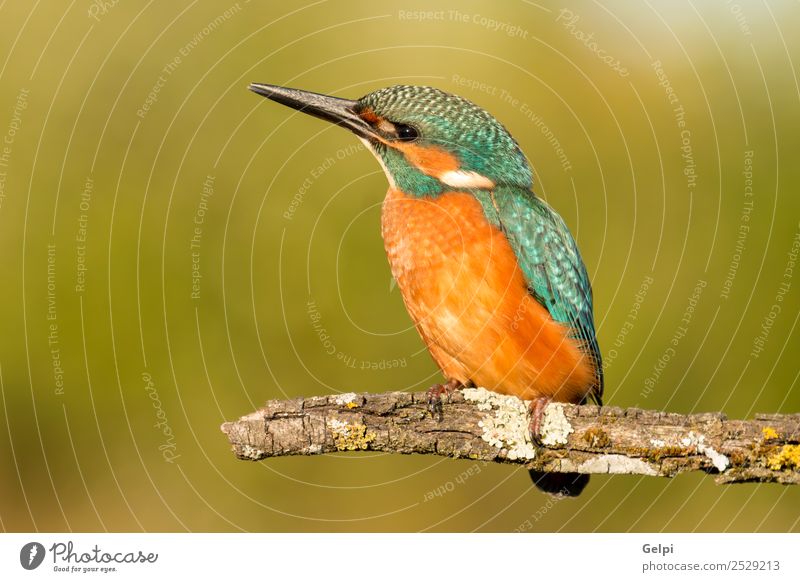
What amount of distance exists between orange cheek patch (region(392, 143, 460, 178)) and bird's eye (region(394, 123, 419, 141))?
35 mm

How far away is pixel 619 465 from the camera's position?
367cm

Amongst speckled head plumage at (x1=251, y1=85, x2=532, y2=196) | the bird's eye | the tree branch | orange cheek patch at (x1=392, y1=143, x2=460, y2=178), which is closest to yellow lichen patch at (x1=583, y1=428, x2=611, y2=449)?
the tree branch

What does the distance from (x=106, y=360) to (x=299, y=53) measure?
215 centimetres

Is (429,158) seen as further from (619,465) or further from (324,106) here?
(619,465)

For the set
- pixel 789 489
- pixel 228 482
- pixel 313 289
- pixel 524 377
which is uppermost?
pixel 313 289

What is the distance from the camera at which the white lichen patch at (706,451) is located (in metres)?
3.58

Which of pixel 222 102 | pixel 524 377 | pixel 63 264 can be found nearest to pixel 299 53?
pixel 222 102

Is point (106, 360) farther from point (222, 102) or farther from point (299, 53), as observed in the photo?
point (299, 53)

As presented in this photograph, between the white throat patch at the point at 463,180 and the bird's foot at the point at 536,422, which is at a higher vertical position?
the white throat patch at the point at 463,180

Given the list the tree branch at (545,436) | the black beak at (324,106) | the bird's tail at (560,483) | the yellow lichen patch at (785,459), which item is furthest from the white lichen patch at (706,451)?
the black beak at (324,106)

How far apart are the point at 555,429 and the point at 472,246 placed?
0.96 m

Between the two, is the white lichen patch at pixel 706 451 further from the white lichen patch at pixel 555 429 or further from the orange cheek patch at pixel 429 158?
the orange cheek patch at pixel 429 158

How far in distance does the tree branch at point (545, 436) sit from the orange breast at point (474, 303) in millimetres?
482

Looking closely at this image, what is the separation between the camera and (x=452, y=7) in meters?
5.13
